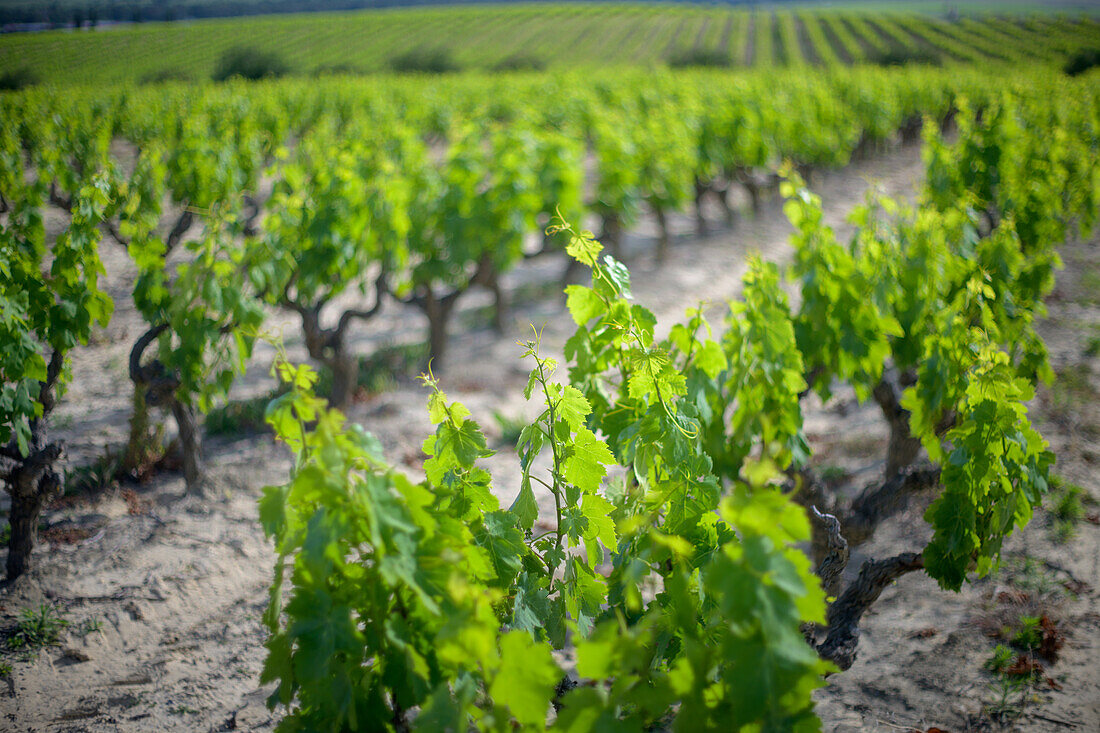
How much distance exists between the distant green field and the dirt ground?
5025mm

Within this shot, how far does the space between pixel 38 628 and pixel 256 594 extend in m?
0.99

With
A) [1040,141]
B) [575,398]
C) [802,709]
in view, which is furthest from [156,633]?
[1040,141]

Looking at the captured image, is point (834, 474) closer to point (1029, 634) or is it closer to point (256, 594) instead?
point (1029, 634)

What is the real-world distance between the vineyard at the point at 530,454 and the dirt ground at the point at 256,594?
2 cm

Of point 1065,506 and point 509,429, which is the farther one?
point 509,429

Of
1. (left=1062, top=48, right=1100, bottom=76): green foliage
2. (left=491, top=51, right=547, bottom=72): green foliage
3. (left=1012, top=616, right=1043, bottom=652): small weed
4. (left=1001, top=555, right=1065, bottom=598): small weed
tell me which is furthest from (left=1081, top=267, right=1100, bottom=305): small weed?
(left=1062, top=48, right=1100, bottom=76): green foliage

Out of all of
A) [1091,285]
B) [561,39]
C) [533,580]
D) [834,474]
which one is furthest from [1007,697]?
[561,39]

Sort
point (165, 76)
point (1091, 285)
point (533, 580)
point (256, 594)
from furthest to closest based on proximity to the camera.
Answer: point (165, 76) < point (1091, 285) < point (256, 594) < point (533, 580)

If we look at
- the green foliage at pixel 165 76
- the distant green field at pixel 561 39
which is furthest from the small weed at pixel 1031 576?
the green foliage at pixel 165 76

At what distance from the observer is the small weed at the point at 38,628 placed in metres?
3.21

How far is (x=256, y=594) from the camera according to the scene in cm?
366

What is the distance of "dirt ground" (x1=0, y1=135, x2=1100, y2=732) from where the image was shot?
2.87 m

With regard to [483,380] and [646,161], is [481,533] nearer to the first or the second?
[483,380]

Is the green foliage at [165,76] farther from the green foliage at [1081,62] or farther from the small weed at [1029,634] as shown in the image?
the green foliage at [1081,62]
